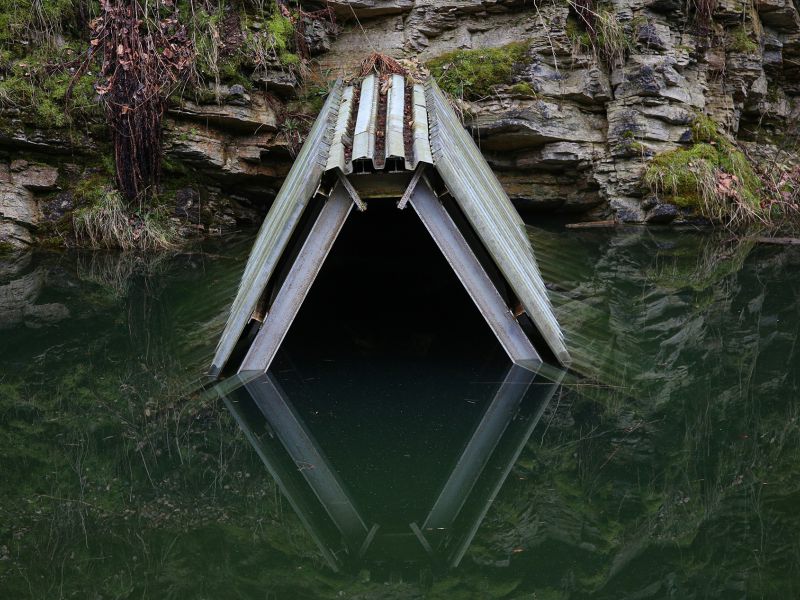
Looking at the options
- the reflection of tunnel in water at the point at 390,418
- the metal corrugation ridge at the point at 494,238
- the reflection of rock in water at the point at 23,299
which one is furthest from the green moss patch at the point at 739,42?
the reflection of rock in water at the point at 23,299

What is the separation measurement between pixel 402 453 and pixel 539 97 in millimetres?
6061

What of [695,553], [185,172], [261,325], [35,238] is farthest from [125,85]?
[695,553]

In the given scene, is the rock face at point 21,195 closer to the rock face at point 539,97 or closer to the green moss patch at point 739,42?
the rock face at point 539,97

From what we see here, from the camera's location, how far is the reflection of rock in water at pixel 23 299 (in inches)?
244

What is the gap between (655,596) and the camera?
9.29ft

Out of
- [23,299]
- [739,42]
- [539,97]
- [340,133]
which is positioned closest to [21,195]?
[23,299]

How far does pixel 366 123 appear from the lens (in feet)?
17.1

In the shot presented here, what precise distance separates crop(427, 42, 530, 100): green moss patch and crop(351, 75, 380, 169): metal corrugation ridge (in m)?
2.58

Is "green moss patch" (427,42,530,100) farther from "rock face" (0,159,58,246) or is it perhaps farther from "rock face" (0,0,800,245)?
"rock face" (0,159,58,246)

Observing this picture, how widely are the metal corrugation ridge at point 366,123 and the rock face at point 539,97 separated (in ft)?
8.24

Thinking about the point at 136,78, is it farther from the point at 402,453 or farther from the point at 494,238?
the point at 402,453

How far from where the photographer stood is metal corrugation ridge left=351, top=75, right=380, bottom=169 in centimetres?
469

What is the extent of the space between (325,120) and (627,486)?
11.3ft

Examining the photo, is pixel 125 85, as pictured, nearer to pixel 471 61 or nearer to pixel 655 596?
pixel 471 61
